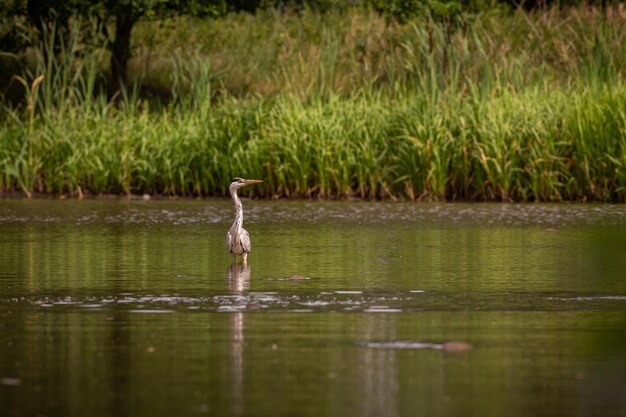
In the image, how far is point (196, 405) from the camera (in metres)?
6.57

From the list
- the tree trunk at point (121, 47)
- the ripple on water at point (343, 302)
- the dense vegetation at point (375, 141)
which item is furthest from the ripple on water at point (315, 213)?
the tree trunk at point (121, 47)

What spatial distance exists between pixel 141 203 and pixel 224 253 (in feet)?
24.8

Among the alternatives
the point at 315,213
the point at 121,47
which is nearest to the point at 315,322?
the point at 315,213

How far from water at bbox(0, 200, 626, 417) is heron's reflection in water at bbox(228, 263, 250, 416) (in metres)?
0.01

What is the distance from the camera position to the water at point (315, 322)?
268 inches

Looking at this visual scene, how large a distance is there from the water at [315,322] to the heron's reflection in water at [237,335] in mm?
13

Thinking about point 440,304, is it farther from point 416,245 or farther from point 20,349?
point 416,245

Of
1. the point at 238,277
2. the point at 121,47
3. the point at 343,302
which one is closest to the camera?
the point at 343,302

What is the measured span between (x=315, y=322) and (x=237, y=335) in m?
0.75

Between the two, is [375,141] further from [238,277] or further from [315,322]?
[315,322]

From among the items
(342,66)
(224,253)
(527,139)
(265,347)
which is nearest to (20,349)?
(265,347)

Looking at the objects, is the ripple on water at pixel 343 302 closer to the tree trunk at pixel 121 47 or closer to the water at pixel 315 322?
the water at pixel 315 322

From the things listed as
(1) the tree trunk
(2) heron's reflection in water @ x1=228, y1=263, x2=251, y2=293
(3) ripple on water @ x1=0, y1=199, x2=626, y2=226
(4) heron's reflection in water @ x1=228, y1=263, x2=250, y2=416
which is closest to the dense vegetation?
(3) ripple on water @ x1=0, y1=199, x2=626, y2=226

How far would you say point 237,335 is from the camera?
28.3ft
